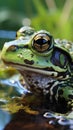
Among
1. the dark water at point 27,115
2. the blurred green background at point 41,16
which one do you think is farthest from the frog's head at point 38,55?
the blurred green background at point 41,16

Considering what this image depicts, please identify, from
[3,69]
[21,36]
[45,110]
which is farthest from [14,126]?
[3,69]

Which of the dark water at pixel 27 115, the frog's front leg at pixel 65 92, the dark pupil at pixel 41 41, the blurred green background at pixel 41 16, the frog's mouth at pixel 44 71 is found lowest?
the dark water at pixel 27 115

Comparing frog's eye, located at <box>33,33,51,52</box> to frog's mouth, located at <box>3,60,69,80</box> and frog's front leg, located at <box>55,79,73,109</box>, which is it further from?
frog's front leg, located at <box>55,79,73,109</box>

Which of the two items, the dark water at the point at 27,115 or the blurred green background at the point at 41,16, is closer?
the dark water at the point at 27,115

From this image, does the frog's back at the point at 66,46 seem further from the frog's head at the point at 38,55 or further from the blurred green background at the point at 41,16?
the blurred green background at the point at 41,16

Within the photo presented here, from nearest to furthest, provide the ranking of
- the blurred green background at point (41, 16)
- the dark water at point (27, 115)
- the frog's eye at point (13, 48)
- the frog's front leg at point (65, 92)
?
1. the dark water at point (27, 115)
2. the frog's eye at point (13, 48)
3. the frog's front leg at point (65, 92)
4. the blurred green background at point (41, 16)

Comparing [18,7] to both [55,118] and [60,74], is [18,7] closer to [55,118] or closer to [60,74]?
[60,74]

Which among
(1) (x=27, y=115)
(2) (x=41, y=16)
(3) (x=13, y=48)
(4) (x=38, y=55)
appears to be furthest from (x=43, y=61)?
(2) (x=41, y=16)
